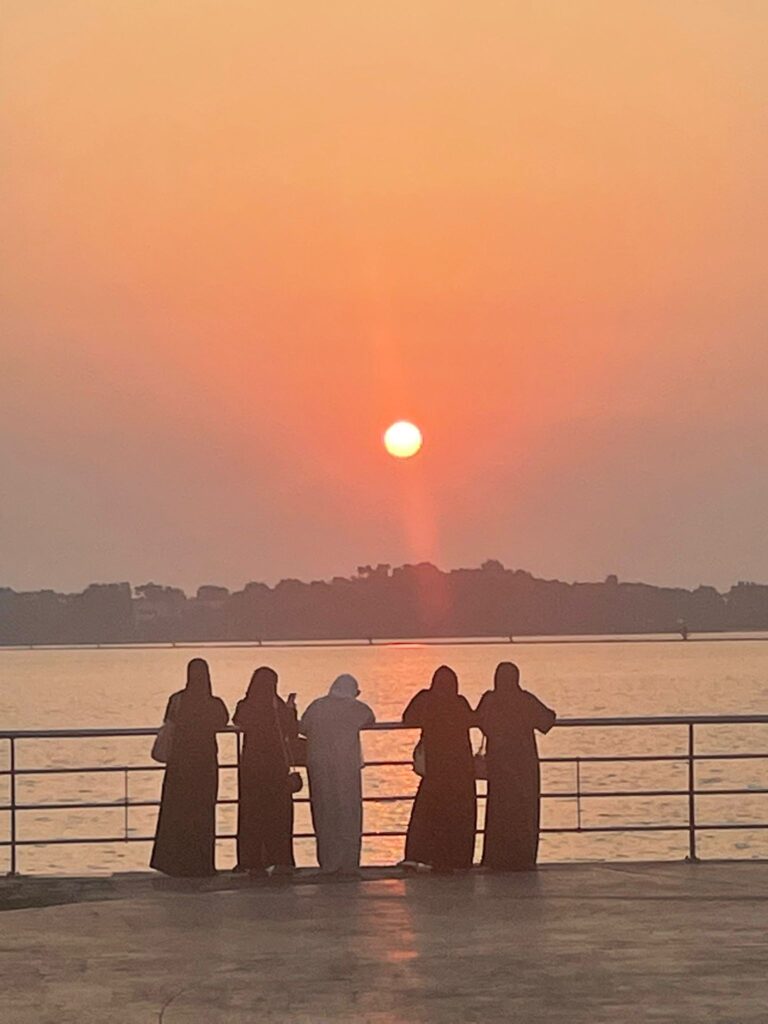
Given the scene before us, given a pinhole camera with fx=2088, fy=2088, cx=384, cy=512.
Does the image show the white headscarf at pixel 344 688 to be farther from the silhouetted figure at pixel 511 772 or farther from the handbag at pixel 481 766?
the handbag at pixel 481 766

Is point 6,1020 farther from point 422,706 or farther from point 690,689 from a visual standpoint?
point 690,689

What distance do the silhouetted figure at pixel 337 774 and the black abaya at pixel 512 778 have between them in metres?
0.99

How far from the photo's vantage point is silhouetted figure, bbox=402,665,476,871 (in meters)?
16.2

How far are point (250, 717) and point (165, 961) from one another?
→ 4.35 meters

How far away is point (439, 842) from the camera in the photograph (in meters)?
16.2

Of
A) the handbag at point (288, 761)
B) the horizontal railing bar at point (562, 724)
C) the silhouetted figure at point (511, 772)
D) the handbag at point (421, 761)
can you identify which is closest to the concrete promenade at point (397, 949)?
the silhouetted figure at point (511, 772)

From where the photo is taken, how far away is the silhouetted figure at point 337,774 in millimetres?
16109

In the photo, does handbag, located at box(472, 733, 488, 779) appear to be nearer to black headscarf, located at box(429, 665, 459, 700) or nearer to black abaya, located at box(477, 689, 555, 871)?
black abaya, located at box(477, 689, 555, 871)

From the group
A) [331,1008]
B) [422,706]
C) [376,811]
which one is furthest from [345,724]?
[376,811]

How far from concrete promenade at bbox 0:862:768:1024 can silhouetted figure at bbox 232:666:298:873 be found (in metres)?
0.36

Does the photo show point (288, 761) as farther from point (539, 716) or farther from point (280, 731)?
point (539, 716)

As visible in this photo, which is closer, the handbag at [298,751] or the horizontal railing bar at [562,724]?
the horizontal railing bar at [562,724]

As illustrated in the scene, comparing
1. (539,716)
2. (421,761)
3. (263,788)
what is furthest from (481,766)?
(263,788)

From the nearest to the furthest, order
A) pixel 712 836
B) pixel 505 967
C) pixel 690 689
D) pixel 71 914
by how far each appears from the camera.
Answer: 1. pixel 505 967
2. pixel 71 914
3. pixel 712 836
4. pixel 690 689
